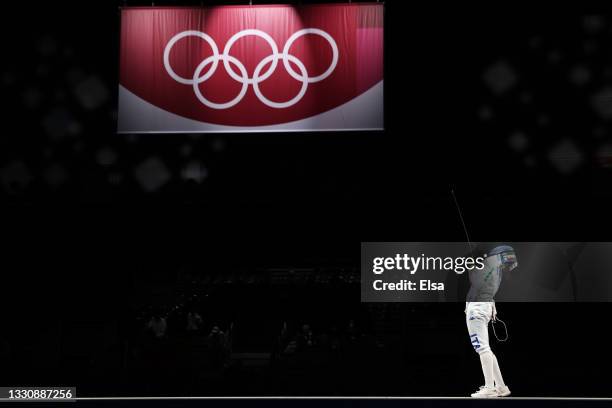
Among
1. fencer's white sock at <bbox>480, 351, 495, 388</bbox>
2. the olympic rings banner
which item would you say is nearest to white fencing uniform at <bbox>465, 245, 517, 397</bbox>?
fencer's white sock at <bbox>480, 351, 495, 388</bbox>

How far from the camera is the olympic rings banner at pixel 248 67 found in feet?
24.2

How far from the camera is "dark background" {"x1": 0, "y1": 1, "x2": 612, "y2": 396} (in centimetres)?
826

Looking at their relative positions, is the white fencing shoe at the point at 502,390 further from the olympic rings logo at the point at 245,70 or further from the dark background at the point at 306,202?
the olympic rings logo at the point at 245,70

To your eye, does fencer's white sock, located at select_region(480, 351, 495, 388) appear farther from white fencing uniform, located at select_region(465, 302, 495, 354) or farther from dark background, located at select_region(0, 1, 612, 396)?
dark background, located at select_region(0, 1, 612, 396)

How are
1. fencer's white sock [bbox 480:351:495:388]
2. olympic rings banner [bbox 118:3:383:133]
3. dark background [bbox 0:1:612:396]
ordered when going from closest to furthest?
1. olympic rings banner [bbox 118:3:383:133]
2. fencer's white sock [bbox 480:351:495:388]
3. dark background [bbox 0:1:612:396]

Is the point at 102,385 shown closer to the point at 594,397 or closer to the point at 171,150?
the point at 171,150

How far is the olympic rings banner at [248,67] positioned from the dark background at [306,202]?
1.07 meters

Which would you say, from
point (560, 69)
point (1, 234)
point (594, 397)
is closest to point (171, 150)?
point (1, 234)

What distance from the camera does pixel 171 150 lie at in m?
8.77

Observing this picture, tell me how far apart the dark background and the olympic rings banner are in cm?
107

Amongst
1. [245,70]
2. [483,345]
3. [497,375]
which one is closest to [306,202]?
[245,70]

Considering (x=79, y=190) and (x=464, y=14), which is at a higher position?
(x=464, y=14)

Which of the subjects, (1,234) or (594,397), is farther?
(1,234)

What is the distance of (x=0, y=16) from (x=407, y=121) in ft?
16.1
